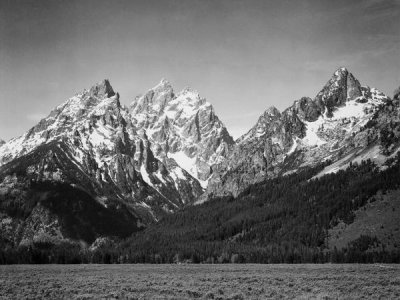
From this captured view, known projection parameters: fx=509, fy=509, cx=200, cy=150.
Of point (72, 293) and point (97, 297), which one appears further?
point (72, 293)

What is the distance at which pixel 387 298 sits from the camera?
171 feet

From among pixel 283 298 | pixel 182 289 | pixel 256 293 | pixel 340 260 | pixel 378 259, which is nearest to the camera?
pixel 283 298

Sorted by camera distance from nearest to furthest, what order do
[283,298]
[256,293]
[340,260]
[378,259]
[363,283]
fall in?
1. [283,298]
2. [256,293]
3. [363,283]
4. [378,259]
5. [340,260]

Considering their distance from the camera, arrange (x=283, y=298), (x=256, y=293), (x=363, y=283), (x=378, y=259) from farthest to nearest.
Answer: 1. (x=378, y=259)
2. (x=363, y=283)
3. (x=256, y=293)
4. (x=283, y=298)

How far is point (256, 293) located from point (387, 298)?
13611 millimetres

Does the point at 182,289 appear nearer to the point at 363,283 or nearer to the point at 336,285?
the point at 336,285

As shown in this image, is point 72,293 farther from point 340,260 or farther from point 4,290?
point 340,260

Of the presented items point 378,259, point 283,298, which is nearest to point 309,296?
point 283,298

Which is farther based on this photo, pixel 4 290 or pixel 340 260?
pixel 340 260

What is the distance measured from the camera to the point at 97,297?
175ft

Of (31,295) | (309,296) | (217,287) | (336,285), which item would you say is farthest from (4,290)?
(336,285)

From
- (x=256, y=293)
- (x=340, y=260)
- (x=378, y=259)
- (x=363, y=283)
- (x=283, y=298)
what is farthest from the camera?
(x=340, y=260)

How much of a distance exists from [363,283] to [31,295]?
41179mm

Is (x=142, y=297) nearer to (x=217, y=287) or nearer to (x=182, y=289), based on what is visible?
(x=182, y=289)
